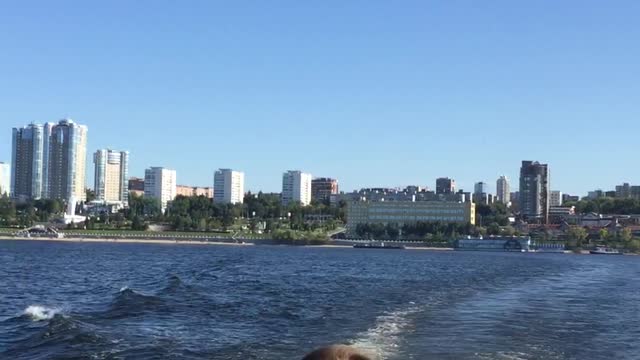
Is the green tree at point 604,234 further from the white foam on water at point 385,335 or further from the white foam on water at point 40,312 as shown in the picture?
the white foam on water at point 40,312

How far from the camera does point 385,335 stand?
25.8 metres

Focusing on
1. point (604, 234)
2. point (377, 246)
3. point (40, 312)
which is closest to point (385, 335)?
point (40, 312)

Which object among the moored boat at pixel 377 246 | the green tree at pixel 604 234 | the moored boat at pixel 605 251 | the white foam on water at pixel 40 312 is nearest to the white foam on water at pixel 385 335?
the white foam on water at pixel 40 312

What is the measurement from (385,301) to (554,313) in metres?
7.62

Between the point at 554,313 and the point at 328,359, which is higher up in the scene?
the point at 328,359

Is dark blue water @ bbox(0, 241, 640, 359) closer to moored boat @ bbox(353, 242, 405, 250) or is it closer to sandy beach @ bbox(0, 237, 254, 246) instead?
sandy beach @ bbox(0, 237, 254, 246)

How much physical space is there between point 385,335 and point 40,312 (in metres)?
12.4

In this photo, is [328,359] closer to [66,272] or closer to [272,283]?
[272,283]

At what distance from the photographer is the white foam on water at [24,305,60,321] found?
2811cm

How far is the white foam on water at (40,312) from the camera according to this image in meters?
28.1

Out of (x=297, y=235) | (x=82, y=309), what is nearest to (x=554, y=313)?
(x=82, y=309)

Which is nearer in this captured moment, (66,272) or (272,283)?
(272,283)

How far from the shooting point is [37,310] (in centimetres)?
3008

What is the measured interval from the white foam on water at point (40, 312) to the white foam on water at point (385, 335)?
10.7 m
